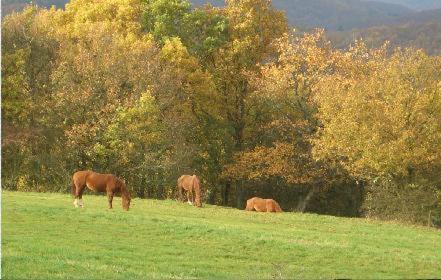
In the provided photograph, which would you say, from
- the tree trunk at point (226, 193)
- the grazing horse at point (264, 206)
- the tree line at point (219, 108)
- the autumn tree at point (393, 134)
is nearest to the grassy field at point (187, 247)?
the grazing horse at point (264, 206)

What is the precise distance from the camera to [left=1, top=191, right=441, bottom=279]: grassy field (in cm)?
1731

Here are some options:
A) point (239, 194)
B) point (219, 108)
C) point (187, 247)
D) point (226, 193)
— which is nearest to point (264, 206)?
point (187, 247)

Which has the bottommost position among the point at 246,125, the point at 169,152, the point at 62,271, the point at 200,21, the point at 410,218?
the point at 62,271

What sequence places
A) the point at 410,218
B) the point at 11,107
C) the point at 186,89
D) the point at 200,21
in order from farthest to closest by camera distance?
1. the point at 200,21
2. the point at 186,89
3. the point at 11,107
4. the point at 410,218

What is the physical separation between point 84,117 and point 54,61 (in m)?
5.74

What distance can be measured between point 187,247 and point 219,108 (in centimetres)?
3766

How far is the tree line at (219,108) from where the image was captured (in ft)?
137

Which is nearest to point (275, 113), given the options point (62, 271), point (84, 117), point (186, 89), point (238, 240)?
point (186, 89)

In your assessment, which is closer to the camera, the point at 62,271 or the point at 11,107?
the point at 62,271

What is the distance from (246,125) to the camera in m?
60.3

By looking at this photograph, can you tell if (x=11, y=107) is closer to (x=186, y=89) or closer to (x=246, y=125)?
(x=186, y=89)

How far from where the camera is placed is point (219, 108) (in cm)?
5897

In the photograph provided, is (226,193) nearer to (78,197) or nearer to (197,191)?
(197,191)

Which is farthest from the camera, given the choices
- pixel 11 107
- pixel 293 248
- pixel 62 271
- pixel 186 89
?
pixel 186 89
